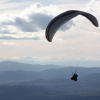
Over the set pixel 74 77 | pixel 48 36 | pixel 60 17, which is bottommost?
pixel 74 77

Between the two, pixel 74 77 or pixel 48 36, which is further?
pixel 74 77

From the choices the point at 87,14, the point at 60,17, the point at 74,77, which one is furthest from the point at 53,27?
the point at 74,77

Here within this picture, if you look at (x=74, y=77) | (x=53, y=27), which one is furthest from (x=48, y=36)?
(x=74, y=77)

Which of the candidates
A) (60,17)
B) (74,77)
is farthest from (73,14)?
(74,77)

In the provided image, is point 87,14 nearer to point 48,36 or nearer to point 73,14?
point 73,14

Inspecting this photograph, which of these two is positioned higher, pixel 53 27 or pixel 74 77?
pixel 53 27

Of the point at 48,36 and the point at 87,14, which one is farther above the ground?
the point at 87,14

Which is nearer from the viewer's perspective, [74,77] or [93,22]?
[93,22]

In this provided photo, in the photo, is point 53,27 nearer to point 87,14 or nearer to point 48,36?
point 48,36
